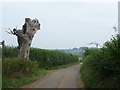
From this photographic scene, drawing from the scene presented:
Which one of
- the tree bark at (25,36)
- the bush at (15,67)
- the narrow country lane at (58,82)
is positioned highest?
the tree bark at (25,36)

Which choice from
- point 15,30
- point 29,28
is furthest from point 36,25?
point 15,30

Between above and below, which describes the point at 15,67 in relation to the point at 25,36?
below

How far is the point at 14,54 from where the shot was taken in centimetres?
3381

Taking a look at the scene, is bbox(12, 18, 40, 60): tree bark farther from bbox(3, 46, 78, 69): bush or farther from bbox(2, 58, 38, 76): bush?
bbox(3, 46, 78, 69): bush

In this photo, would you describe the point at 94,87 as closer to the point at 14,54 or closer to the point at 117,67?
the point at 117,67

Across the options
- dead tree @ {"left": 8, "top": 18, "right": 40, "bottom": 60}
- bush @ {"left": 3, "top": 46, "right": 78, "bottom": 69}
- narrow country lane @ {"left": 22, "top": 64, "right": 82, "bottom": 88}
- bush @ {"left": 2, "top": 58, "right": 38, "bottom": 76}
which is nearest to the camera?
narrow country lane @ {"left": 22, "top": 64, "right": 82, "bottom": 88}

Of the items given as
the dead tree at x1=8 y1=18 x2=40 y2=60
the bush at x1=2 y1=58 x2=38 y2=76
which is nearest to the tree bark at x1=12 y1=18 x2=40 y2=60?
the dead tree at x1=8 y1=18 x2=40 y2=60

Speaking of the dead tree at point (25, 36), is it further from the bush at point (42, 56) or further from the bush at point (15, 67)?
the bush at point (42, 56)

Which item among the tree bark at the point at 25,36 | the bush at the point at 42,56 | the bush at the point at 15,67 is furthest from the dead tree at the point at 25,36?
the bush at the point at 42,56

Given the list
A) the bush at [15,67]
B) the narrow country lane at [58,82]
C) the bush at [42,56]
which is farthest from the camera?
the bush at [42,56]

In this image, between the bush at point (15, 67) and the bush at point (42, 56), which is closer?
the bush at point (15, 67)

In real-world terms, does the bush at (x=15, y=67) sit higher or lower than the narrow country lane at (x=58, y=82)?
higher

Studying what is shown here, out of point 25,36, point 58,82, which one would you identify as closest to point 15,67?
point 58,82

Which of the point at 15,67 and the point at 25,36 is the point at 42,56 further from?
the point at 15,67
